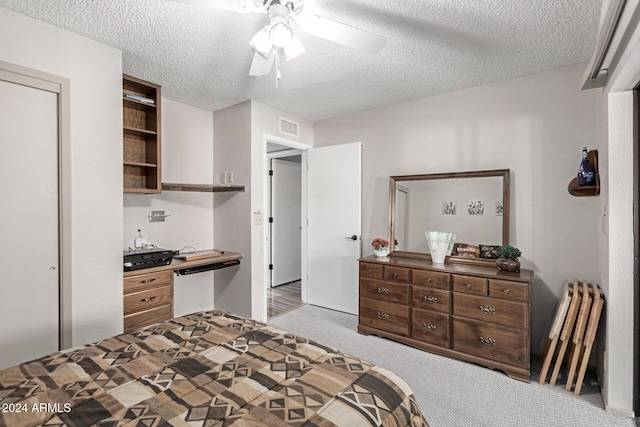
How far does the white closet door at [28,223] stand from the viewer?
1900mm

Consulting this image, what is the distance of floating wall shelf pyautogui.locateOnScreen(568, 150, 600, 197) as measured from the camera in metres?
2.34

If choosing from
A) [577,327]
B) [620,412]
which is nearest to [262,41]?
[577,327]

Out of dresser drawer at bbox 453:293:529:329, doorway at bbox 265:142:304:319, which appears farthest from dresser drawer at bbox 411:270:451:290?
doorway at bbox 265:142:304:319

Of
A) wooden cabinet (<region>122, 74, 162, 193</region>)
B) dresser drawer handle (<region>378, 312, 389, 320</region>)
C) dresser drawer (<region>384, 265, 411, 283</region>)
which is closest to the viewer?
wooden cabinet (<region>122, 74, 162, 193</region>)

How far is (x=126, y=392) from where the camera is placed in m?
1.14

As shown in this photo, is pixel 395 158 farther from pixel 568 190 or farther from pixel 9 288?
pixel 9 288

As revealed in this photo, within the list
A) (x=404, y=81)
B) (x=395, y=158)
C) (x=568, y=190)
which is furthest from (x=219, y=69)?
(x=568, y=190)

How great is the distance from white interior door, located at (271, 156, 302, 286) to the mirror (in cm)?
232

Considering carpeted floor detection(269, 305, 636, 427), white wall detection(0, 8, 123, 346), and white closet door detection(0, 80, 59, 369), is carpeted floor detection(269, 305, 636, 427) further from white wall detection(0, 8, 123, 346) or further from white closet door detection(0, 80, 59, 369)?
white closet door detection(0, 80, 59, 369)

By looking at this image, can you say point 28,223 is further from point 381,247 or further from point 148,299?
point 381,247

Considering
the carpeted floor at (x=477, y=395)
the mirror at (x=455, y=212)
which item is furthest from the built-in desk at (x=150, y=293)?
the mirror at (x=455, y=212)

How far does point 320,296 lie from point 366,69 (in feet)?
9.22

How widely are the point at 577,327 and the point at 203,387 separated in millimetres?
2481

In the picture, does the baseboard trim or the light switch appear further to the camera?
the light switch
